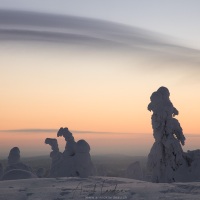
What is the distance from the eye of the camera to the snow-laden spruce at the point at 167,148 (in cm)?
3272

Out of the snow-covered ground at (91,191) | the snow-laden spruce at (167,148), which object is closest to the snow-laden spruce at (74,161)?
the snow-laden spruce at (167,148)

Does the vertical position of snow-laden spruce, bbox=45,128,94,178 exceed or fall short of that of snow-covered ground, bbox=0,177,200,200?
it exceeds it

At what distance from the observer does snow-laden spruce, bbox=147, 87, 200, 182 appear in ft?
107

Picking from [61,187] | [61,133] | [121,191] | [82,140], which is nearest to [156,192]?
[121,191]

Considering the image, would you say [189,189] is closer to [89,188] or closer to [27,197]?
[89,188]

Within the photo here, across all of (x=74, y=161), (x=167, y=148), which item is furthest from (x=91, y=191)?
(x=74, y=161)

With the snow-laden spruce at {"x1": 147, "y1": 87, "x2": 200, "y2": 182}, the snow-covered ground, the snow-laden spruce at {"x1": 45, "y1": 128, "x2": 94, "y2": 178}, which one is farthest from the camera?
the snow-laden spruce at {"x1": 45, "y1": 128, "x2": 94, "y2": 178}

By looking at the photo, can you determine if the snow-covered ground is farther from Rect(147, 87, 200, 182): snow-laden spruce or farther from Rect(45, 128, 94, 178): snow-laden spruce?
Rect(45, 128, 94, 178): snow-laden spruce

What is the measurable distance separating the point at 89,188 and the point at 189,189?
124 inches

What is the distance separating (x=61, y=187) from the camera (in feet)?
41.2

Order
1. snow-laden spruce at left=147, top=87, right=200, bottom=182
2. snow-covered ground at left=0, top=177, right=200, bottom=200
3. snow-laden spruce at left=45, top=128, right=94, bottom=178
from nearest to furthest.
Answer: snow-covered ground at left=0, top=177, right=200, bottom=200
snow-laden spruce at left=147, top=87, right=200, bottom=182
snow-laden spruce at left=45, top=128, right=94, bottom=178

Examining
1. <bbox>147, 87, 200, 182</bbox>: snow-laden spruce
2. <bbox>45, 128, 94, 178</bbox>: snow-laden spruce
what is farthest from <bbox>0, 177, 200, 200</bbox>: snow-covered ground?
<bbox>45, 128, 94, 178</bbox>: snow-laden spruce

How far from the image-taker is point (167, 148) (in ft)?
109

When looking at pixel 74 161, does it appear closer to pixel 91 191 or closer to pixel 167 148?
pixel 167 148
